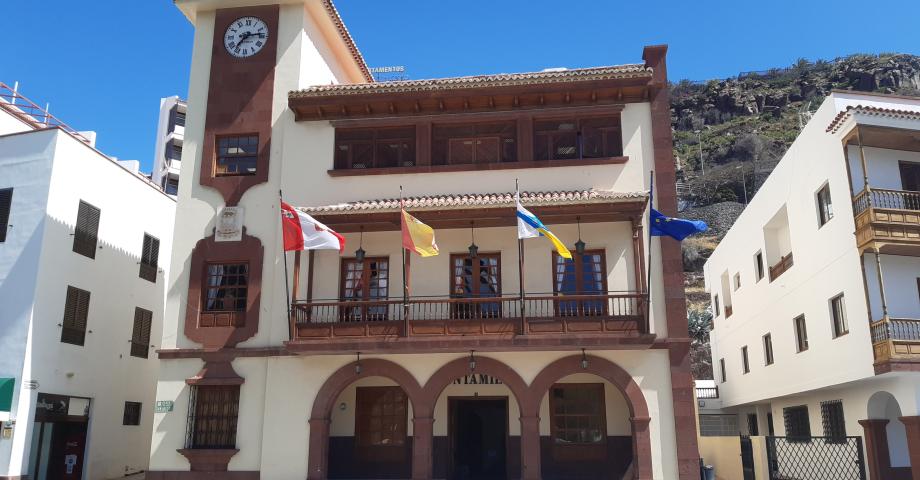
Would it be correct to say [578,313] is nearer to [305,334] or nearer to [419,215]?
[419,215]

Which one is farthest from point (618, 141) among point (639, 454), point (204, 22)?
point (204, 22)

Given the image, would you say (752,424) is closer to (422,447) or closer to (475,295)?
(475,295)

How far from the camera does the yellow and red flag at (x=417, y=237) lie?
54.4 ft

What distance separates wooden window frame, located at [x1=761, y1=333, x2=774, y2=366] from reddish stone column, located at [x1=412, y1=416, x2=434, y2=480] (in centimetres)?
1424

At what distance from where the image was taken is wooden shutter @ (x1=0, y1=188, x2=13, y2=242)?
2062 cm

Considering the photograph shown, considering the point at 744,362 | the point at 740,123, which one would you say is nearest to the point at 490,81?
the point at 744,362

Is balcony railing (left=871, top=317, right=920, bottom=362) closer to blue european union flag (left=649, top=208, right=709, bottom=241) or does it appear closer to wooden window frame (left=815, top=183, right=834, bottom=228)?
wooden window frame (left=815, top=183, right=834, bottom=228)

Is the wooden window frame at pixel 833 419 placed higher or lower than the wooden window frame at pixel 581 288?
lower

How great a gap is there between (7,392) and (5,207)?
5191mm

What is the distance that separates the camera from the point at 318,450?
17.7 m

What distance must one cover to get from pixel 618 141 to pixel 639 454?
7.69 metres

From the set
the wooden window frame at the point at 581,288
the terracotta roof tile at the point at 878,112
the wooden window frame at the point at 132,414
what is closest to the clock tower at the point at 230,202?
the wooden window frame at the point at 132,414

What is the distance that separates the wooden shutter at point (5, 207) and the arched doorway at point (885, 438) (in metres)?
23.5

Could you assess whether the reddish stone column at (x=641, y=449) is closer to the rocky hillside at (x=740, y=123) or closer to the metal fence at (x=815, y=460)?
the metal fence at (x=815, y=460)
